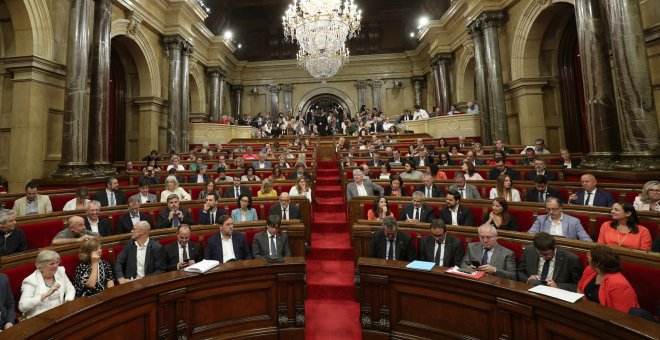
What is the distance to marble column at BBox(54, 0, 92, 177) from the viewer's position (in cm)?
633

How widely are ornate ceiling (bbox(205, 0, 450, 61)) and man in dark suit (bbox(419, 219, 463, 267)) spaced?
638 inches

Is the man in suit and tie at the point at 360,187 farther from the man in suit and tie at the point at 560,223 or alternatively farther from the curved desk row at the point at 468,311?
the curved desk row at the point at 468,311

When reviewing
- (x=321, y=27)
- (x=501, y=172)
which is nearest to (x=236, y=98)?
(x=321, y=27)

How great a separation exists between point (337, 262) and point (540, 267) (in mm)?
2198

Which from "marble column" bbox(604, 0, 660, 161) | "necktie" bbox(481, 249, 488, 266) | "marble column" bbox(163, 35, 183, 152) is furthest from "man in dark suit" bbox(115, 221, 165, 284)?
"marble column" bbox(163, 35, 183, 152)

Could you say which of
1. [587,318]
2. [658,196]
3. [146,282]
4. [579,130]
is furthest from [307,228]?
[579,130]

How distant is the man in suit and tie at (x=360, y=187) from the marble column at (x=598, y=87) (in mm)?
3325

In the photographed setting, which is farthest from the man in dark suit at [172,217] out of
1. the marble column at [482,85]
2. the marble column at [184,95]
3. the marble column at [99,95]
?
the marble column at [482,85]

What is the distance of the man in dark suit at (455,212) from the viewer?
13.3ft

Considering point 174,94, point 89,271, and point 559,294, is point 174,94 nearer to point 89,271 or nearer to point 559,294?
point 89,271

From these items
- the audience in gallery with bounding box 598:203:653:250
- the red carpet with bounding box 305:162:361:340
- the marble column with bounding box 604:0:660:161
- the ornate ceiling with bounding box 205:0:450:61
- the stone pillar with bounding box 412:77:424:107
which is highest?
the ornate ceiling with bounding box 205:0:450:61

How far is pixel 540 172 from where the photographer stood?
17.8ft

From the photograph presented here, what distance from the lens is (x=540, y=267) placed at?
8.82ft

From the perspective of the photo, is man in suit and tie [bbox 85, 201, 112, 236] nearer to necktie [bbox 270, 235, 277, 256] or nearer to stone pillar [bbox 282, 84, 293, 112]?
necktie [bbox 270, 235, 277, 256]
